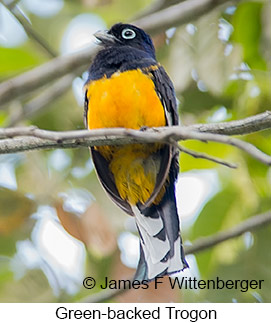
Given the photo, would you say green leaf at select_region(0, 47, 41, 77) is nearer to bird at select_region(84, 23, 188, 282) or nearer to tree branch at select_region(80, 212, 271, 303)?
bird at select_region(84, 23, 188, 282)

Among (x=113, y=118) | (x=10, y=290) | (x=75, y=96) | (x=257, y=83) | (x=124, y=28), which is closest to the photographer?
(x=113, y=118)

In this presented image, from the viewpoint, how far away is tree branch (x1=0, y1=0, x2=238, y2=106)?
4.54m

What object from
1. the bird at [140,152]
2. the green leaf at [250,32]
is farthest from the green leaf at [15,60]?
the green leaf at [250,32]

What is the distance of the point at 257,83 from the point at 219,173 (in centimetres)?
99

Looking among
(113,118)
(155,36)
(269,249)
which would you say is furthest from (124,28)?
(269,249)

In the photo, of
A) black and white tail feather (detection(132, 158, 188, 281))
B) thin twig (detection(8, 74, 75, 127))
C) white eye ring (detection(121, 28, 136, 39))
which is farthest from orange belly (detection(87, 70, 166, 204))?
thin twig (detection(8, 74, 75, 127))

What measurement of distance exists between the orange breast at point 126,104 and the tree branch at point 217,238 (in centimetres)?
83

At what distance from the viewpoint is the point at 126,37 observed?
4695mm

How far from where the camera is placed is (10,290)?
504 centimetres

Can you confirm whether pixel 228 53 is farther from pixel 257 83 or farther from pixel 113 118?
pixel 113 118

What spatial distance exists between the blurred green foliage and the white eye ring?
0.37 meters

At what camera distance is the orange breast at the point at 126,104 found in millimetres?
3994

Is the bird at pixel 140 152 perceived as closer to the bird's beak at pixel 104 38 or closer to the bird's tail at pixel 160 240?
the bird's tail at pixel 160 240

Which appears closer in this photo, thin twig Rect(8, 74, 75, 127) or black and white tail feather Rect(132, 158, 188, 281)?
black and white tail feather Rect(132, 158, 188, 281)
